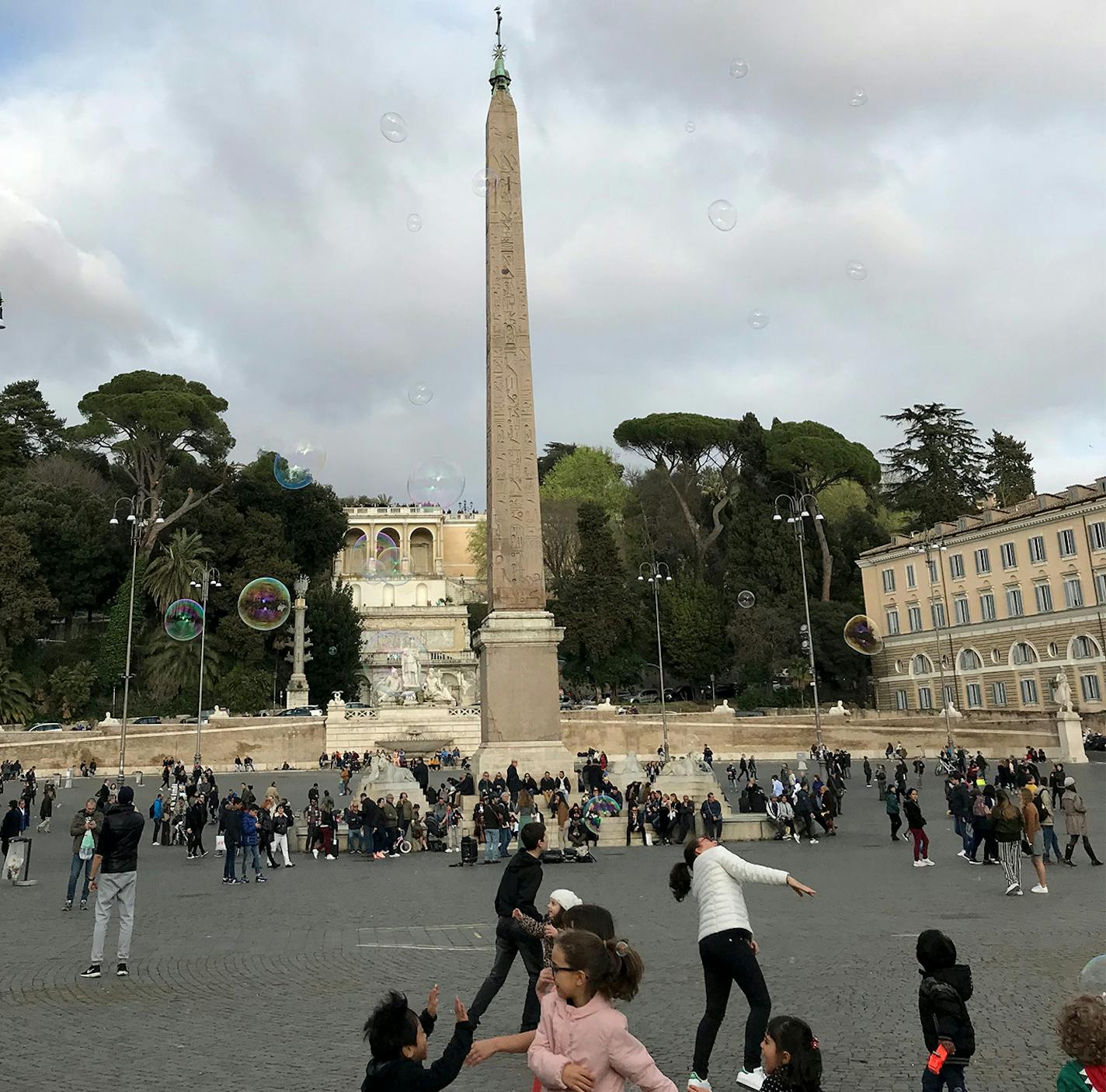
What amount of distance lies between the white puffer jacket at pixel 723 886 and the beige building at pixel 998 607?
29401 millimetres

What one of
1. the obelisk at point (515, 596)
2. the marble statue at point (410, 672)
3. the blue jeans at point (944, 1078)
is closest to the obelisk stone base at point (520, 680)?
the obelisk at point (515, 596)

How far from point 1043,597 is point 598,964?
3706cm

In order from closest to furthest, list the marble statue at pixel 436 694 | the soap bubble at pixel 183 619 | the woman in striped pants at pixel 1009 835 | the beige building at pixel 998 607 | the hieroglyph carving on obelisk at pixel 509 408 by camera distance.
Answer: the woman in striped pants at pixel 1009 835 → the hieroglyph carving on obelisk at pixel 509 408 → the soap bubble at pixel 183 619 → the beige building at pixel 998 607 → the marble statue at pixel 436 694

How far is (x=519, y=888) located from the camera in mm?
4676

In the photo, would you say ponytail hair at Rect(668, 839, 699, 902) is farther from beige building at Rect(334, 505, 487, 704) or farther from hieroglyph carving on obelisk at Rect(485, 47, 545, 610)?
beige building at Rect(334, 505, 487, 704)

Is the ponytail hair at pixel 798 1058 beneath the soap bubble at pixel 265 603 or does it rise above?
beneath

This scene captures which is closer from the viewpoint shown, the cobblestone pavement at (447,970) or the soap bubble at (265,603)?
the cobblestone pavement at (447,970)

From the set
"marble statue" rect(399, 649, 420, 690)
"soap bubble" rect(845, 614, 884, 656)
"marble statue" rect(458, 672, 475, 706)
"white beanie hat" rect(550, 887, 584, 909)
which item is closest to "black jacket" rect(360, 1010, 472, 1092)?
"white beanie hat" rect(550, 887, 584, 909)

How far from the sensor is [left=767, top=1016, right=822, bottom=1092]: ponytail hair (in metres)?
2.45

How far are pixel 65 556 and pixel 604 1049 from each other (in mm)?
42280

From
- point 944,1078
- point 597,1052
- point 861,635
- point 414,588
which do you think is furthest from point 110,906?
point 414,588

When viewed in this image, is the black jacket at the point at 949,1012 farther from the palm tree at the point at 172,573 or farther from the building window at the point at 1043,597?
the palm tree at the point at 172,573

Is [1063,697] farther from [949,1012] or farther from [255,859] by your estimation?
[949,1012]

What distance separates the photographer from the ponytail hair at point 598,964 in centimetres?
241
